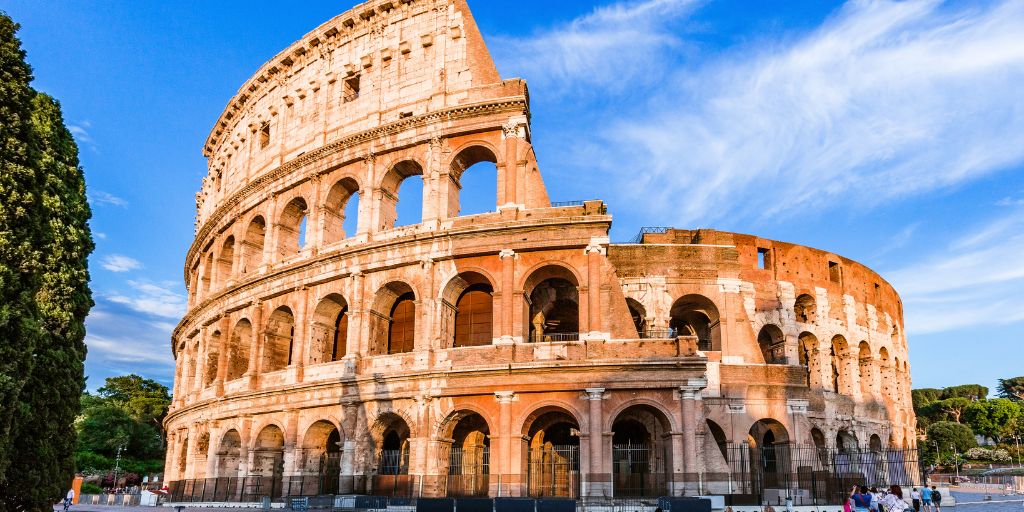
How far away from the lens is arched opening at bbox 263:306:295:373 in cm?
2653

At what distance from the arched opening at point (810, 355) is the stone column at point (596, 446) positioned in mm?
12875

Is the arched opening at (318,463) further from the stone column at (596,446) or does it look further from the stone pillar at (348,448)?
the stone column at (596,446)

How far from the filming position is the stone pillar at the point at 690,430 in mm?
19781

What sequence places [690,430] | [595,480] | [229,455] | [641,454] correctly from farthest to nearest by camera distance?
[229,455] → [641,454] → [690,430] → [595,480]

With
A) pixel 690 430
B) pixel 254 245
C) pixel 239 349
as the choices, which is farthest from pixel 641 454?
pixel 254 245

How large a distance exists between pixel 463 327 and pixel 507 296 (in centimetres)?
310

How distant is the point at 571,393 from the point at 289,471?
961cm

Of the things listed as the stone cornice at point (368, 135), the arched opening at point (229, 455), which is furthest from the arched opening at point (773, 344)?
the arched opening at point (229, 455)

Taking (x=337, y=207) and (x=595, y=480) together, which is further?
(x=337, y=207)

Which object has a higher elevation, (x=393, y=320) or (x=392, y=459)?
(x=393, y=320)

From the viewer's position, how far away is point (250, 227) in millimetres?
29906

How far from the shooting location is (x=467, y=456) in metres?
22.8

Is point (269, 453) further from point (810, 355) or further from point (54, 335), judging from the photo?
point (810, 355)

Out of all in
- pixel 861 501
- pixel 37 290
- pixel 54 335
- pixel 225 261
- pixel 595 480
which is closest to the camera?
pixel 861 501
